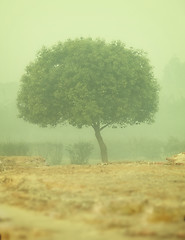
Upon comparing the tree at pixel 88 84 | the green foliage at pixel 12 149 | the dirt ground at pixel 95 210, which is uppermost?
the tree at pixel 88 84

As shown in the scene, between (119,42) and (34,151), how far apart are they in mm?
15583

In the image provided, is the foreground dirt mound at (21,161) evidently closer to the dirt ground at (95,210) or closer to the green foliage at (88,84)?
the green foliage at (88,84)

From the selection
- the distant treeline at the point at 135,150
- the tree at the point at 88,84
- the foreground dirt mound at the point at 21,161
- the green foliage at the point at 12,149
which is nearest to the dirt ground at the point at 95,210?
the foreground dirt mound at the point at 21,161

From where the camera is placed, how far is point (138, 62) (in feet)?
82.9

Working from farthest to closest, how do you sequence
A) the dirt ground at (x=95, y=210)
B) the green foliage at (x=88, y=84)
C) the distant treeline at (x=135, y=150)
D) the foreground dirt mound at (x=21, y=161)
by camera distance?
1. the distant treeline at (x=135, y=150)
2. the green foliage at (x=88, y=84)
3. the foreground dirt mound at (x=21, y=161)
4. the dirt ground at (x=95, y=210)

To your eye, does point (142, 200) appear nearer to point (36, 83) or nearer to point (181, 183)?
point (181, 183)

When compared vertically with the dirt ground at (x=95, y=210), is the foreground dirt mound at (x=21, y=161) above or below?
above

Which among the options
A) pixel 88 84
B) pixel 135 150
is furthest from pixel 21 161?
pixel 135 150

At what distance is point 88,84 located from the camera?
78.3 feet

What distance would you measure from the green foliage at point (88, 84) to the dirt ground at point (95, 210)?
15147mm

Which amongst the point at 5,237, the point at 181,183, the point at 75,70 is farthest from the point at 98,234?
the point at 75,70

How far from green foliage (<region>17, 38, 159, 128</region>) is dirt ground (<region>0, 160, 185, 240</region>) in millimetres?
15147

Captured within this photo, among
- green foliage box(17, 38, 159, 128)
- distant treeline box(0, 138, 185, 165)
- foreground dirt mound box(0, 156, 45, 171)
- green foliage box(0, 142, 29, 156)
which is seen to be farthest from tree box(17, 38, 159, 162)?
distant treeline box(0, 138, 185, 165)

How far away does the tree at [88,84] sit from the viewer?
23250 mm
